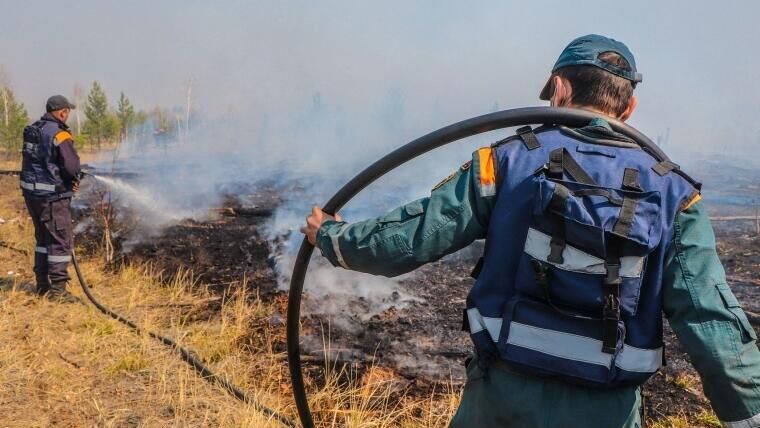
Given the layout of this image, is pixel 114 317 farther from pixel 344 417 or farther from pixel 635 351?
pixel 635 351

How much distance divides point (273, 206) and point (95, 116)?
119 ft

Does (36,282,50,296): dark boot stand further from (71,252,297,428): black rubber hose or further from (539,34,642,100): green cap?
(539,34,642,100): green cap

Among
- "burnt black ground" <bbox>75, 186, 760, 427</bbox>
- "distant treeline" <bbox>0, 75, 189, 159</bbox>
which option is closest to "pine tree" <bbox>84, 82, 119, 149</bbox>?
"distant treeline" <bbox>0, 75, 189, 159</bbox>

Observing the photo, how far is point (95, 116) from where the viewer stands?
133 ft

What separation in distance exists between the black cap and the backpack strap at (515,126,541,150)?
5754 millimetres

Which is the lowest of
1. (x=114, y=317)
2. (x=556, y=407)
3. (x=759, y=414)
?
(x=114, y=317)

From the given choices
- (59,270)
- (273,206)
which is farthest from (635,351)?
(273,206)

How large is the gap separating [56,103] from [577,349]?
616cm

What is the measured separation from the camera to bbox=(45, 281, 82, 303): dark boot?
5.51 m

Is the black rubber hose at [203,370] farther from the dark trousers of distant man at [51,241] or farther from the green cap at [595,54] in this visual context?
the green cap at [595,54]

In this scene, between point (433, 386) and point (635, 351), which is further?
point (433, 386)

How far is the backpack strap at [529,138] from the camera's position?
1.55 m

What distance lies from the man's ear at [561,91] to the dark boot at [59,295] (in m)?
5.50

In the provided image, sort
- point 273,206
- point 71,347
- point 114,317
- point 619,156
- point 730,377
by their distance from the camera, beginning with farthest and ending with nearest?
1. point 273,206
2. point 114,317
3. point 71,347
4. point 619,156
5. point 730,377
